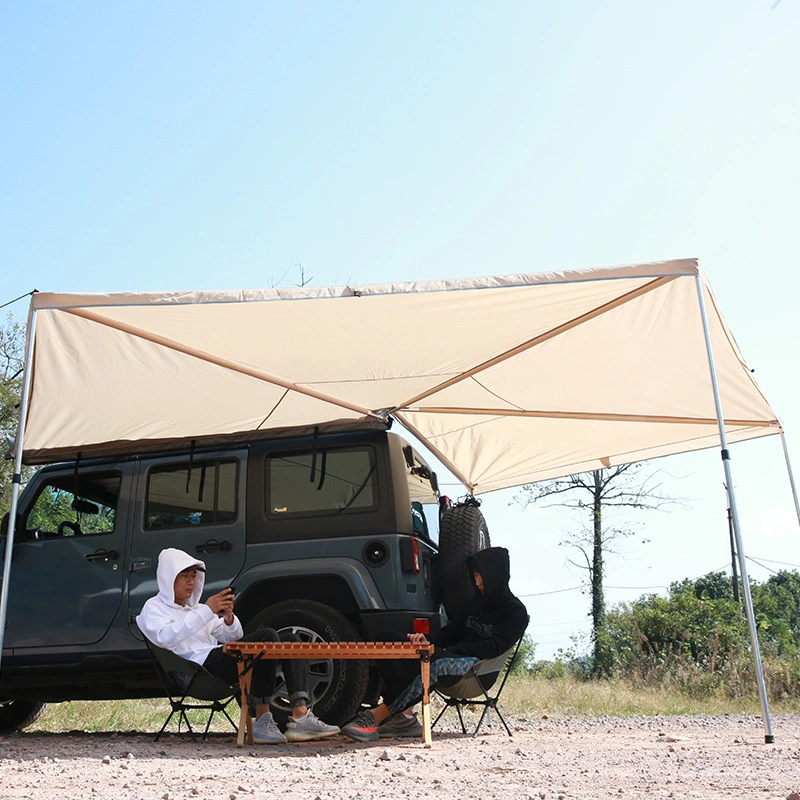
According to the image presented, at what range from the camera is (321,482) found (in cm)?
573

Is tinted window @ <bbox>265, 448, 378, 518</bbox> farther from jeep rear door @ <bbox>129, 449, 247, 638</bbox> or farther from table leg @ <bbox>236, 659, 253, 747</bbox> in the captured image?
table leg @ <bbox>236, 659, 253, 747</bbox>

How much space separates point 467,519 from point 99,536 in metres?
2.54

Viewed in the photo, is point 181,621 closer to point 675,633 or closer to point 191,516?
point 191,516

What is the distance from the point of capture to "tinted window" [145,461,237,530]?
5812 mm

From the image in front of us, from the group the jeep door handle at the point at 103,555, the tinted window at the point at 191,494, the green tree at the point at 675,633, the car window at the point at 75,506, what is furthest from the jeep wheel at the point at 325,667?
the green tree at the point at 675,633

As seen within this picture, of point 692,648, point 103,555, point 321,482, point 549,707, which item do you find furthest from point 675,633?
point 103,555

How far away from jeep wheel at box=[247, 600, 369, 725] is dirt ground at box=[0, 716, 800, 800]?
0.23 metres

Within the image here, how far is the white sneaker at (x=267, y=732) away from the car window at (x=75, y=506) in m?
1.79

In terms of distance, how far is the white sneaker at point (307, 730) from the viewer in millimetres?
4953

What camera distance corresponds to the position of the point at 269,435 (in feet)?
19.9

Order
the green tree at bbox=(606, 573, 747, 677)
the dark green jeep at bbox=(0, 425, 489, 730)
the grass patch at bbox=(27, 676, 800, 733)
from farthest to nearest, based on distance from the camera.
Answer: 1. the green tree at bbox=(606, 573, 747, 677)
2. the grass patch at bbox=(27, 676, 800, 733)
3. the dark green jeep at bbox=(0, 425, 489, 730)

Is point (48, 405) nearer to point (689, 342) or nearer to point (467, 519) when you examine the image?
point (467, 519)

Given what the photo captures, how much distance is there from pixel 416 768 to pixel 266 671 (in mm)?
1440

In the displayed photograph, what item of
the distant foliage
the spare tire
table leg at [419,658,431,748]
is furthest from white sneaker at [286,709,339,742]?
the distant foliage
